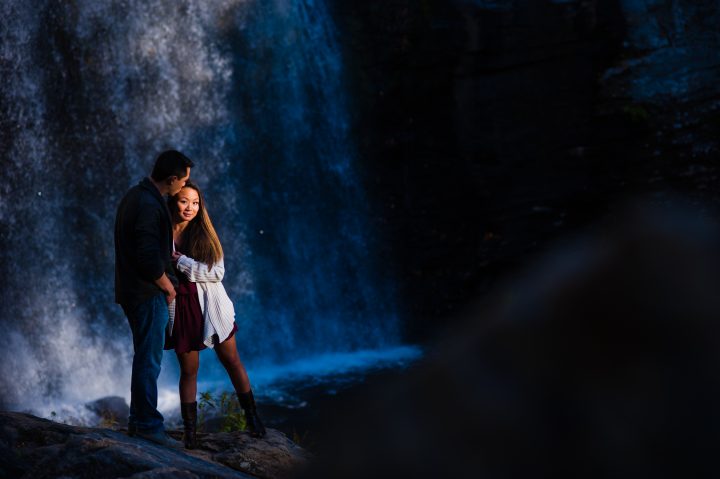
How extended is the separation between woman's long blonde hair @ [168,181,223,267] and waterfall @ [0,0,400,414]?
7009 mm

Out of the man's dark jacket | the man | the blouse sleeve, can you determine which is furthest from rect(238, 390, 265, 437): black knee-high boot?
the man's dark jacket

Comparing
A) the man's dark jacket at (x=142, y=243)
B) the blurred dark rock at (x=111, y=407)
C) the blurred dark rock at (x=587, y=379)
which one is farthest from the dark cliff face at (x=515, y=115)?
the blurred dark rock at (x=587, y=379)

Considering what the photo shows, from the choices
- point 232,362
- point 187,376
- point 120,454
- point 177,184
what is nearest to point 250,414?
point 232,362

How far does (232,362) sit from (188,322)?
0.40 metres

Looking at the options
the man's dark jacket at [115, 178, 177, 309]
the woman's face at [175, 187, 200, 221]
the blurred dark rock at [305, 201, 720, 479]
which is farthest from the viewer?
the woman's face at [175, 187, 200, 221]

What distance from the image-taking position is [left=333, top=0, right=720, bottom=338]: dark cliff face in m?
12.4

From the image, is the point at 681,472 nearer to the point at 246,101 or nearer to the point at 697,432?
the point at 697,432

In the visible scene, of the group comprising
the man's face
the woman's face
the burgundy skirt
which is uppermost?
the man's face

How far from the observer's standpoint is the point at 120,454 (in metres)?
4.01

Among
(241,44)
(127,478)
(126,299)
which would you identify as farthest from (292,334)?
(127,478)

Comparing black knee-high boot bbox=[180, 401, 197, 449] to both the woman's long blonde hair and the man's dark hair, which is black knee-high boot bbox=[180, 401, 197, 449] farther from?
the man's dark hair

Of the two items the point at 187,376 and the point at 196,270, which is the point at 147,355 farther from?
the point at 196,270

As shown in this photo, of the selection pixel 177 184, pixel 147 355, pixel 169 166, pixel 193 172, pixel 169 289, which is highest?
pixel 193 172

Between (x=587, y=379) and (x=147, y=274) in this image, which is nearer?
(x=587, y=379)
